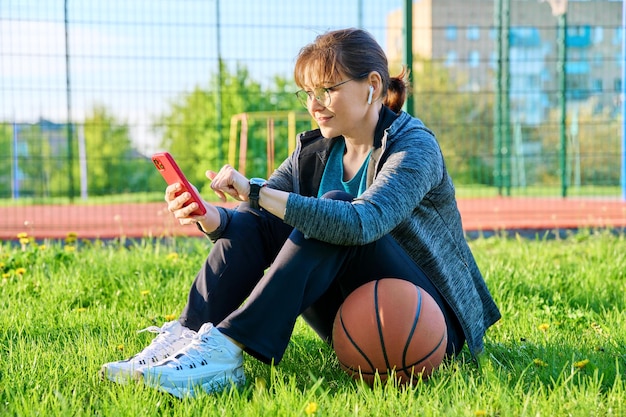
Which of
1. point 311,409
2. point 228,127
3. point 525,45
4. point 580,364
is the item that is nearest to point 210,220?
point 311,409

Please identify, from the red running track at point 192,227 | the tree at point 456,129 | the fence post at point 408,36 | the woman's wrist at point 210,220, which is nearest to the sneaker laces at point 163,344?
the woman's wrist at point 210,220

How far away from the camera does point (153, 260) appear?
4.43 meters

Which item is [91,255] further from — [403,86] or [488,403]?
[488,403]

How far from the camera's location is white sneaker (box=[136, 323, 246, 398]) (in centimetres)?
222

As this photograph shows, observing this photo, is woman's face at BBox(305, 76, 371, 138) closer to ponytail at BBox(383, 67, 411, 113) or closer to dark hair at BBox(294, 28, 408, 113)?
dark hair at BBox(294, 28, 408, 113)

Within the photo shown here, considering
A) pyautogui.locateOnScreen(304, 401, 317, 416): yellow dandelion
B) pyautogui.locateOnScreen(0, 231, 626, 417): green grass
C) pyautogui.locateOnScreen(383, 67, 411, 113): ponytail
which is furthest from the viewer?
pyautogui.locateOnScreen(383, 67, 411, 113): ponytail

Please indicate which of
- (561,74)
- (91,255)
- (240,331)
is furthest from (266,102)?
(240,331)

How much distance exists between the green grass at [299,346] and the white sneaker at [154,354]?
49 millimetres

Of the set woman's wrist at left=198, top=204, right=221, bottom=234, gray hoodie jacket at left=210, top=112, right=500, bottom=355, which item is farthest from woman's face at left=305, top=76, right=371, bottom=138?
woman's wrist at left=198, top=204, right=221, bottom=234

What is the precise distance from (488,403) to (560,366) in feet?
1.67

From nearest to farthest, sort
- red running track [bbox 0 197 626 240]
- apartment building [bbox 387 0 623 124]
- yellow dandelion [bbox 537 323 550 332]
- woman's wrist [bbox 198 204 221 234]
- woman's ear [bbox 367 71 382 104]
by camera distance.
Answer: woman's wrist [bbox 198 204 221 234], woman's ear [bbox 367 71 382 104], yellow dandelion [bbox 537 323 550 332], red running track [bbox 0 197 626 240], apartment building [bbox 387 0 623 124]

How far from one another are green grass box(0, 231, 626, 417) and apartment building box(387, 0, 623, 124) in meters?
3.14

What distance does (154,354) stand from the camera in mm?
2396

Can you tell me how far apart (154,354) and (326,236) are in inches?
24.2
